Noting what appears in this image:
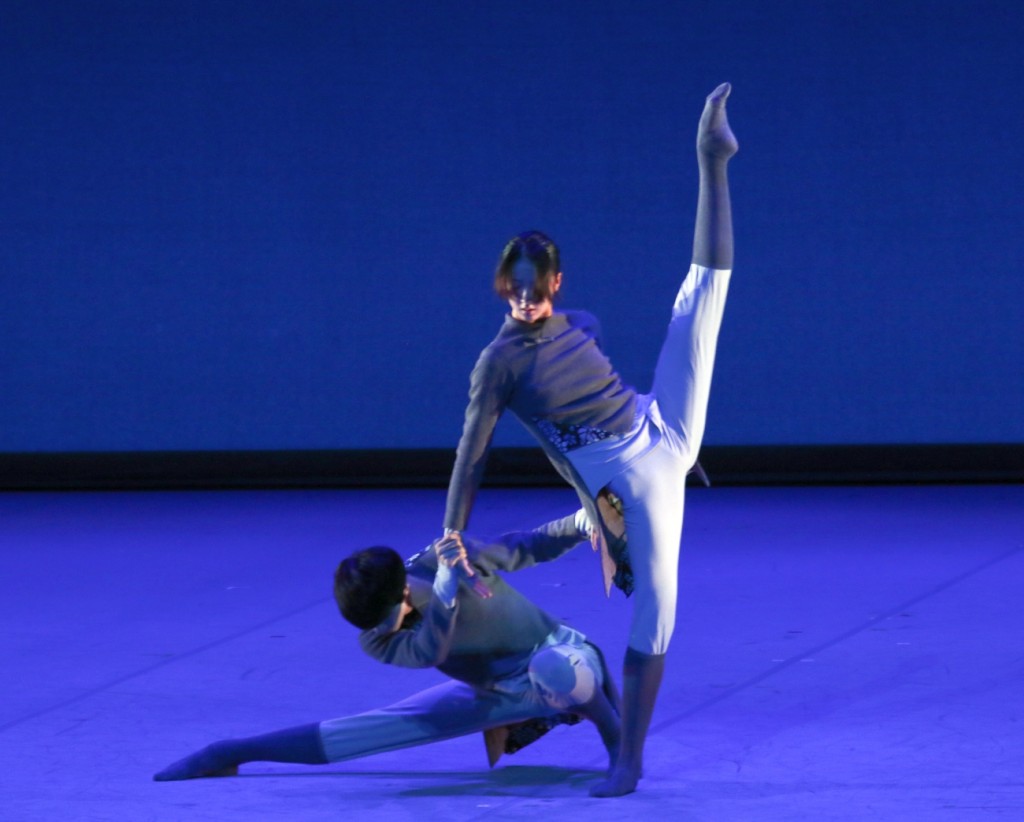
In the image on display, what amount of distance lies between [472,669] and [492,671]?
0.14 ft

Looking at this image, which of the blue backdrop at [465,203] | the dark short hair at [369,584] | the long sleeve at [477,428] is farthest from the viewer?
the blue backdrop at [465,203]

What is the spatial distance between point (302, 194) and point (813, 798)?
4.42 meters

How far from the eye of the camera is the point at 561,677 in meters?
3.27

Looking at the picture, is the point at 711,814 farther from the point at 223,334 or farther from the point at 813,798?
the point at 223,334

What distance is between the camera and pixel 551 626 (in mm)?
3432

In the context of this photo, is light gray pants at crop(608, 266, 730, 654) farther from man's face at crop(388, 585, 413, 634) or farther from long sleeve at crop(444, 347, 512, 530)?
man's face at crop(388, 585, 413, 634)

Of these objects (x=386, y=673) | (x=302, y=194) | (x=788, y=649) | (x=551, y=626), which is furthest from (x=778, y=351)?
(x=551, y=626)

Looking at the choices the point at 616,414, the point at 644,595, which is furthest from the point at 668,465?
the point at 644,595

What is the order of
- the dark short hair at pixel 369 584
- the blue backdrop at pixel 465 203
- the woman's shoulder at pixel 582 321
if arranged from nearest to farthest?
the dark short hair at pixel 369 584 → the woman's shoulder at pixel 582 321 → the blue backdrop at pixel 465 203

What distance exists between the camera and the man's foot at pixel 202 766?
11.1ft

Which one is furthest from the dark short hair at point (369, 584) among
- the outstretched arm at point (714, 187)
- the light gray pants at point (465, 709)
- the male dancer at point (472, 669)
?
the outstretched arm at point (714, 187)

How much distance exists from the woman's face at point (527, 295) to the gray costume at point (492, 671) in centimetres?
48

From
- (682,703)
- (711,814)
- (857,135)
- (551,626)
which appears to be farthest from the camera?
(857,135)

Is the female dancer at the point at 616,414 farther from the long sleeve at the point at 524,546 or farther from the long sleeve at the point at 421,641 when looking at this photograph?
the long sleeve at the point at 421,641
